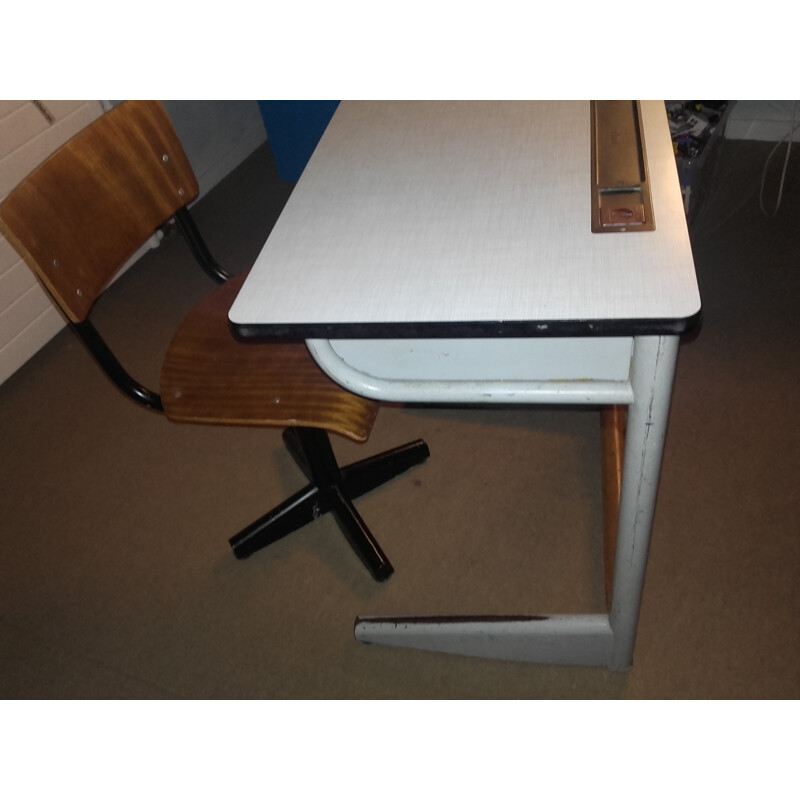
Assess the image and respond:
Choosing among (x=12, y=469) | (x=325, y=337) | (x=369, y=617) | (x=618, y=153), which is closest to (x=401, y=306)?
(x=325, y=337)

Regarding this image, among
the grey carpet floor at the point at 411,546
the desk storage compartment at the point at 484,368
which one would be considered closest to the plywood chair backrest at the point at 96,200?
the desk storage compartment at the point at 484,368

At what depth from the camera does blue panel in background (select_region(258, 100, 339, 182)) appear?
231 cm

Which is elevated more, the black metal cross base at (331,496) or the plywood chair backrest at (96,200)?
the plywood chair backrest at (96,200)

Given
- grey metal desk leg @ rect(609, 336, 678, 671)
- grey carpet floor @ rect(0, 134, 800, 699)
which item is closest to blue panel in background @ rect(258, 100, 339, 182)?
grey carpet floor @ rect(0, 134, 800, 699)

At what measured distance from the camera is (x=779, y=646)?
1.17 m

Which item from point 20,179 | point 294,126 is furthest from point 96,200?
point 294,126

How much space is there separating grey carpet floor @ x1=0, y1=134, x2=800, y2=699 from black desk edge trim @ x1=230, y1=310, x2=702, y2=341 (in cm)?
80

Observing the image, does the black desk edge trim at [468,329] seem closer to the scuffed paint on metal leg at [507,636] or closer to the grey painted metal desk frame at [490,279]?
the grey painted metal desk frame at [490,279]

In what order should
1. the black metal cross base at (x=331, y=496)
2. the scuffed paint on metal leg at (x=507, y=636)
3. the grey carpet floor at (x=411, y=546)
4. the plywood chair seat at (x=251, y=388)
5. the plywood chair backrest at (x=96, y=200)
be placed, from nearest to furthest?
the plywood chair backrest at (x=96, y=200) < the plywood chair seat at (x=251, y=388) < the scuffed paint on metal leg at (x=507, y=636) < the grey carpet floor at (x=411, y=546) < the black metal cross base at (x=331, y=496)

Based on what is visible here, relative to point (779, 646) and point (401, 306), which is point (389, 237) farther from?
point (779, 646)

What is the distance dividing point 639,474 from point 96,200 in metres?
0.93

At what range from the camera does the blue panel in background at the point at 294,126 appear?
2.31m

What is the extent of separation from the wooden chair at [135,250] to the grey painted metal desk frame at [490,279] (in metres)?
0.26

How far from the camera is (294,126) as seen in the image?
7.89ft
